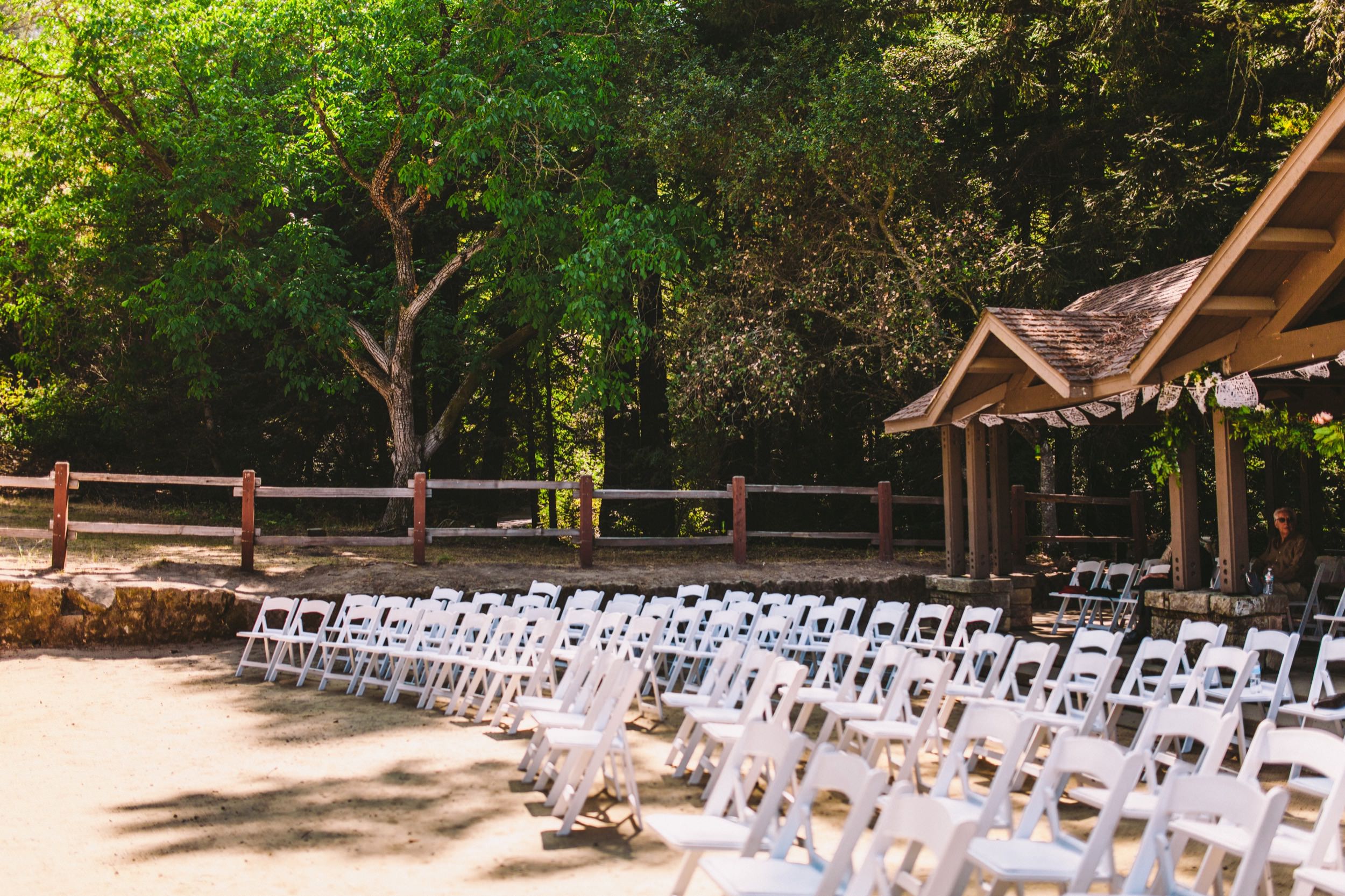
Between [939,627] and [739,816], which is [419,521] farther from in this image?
[739,816]

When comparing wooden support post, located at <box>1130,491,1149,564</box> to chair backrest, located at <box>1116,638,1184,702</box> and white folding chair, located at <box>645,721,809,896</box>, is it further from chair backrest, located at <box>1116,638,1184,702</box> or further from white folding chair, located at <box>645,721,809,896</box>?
white folding chair, located at <box>645,721,809,896</box>

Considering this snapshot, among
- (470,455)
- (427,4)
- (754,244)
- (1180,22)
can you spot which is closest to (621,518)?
(470,455)

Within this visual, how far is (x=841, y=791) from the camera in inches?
128

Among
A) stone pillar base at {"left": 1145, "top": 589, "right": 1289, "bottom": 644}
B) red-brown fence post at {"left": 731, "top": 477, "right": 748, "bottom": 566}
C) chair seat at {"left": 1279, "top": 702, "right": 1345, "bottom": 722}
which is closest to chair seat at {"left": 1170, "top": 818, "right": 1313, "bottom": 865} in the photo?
chair seat at {"left": 1279, "top": 702, "right": 1345, "bottom": 722}

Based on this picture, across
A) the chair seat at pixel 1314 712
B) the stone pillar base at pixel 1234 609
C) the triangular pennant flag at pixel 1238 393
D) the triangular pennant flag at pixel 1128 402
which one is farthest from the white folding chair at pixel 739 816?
the triangular pennant flag at pixel 1128 402

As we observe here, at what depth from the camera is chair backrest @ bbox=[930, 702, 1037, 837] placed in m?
3.34

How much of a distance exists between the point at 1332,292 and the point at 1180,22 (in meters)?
9.86

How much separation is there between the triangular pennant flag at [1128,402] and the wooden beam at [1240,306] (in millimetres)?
1288

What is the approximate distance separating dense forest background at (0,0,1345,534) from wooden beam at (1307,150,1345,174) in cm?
709

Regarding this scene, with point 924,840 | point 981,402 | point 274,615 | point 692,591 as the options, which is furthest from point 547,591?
point 924,840

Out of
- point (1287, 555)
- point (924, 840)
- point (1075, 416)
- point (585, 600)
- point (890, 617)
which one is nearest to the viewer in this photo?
point (924, 840)

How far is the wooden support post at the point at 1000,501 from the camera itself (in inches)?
462

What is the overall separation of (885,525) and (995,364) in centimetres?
386

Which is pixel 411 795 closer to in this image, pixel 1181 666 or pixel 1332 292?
pixel 1181 666
